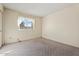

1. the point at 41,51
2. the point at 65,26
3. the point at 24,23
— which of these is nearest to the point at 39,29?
the point at 24,23

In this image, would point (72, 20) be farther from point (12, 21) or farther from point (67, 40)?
point (12, 21)

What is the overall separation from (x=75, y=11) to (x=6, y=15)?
3.42 meters


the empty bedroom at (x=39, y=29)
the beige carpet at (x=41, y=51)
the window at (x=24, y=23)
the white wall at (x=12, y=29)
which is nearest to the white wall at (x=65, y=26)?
the empty bedroom at (x=39, y=29)

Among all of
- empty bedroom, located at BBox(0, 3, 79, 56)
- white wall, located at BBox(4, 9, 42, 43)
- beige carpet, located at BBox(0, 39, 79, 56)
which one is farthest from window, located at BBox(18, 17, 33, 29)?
beige carpet, located at BBox(0, 39, 79, 56)

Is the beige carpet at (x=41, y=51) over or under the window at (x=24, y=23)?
under

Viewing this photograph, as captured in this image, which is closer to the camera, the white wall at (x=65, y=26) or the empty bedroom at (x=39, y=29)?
the empty bedroom at (x=39, y=29)

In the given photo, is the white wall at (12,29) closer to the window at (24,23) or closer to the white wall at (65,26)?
the window at (24,23)

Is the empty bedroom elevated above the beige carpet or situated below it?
above

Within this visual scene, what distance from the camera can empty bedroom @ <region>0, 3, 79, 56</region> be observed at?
3359 millimetres

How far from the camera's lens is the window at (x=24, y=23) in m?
5.48

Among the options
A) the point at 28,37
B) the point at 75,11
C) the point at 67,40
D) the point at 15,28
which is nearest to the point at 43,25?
the point at 28,37

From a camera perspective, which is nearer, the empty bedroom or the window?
the empty bedroom

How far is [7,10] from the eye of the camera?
Answer: 456 cm

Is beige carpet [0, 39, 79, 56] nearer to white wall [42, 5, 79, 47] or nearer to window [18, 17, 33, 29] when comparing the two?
white wall [42, 5, 79, 47]
